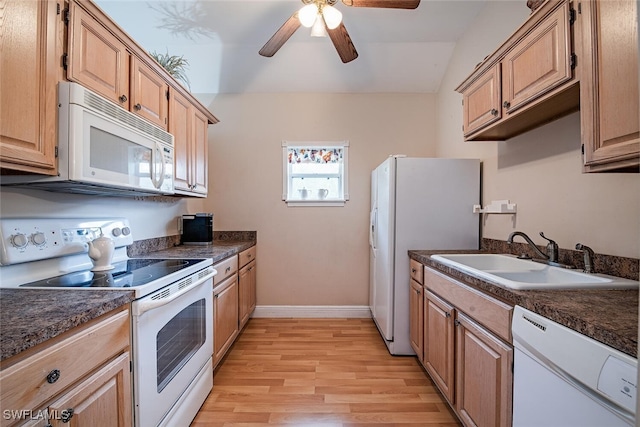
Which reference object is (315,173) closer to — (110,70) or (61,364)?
(110,70)

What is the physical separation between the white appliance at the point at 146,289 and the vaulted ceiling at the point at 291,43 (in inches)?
76.2

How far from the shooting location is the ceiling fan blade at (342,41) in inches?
75.9

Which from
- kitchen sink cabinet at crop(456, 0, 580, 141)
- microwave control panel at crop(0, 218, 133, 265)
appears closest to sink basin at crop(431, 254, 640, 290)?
kitchen sink cabinet at crop(456, 0, 580, 141)

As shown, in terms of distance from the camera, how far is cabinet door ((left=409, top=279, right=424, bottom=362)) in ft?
6.79

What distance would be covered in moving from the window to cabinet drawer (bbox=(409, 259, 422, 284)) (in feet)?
3.99

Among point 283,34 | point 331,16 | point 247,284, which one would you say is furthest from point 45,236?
point 331,16

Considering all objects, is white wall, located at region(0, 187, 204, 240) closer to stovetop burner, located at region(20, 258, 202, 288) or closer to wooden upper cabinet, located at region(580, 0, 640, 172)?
stovetop burner, located at region(20, 258, 202, 288)

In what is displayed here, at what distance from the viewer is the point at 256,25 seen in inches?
103

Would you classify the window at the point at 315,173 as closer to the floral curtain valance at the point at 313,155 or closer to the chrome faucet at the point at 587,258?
the floral curtain valance at the point at 313,155

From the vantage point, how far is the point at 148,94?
1.77m

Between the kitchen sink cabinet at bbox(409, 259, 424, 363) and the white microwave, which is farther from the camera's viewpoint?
the kitchen sink cabinet at bbox(409, 259, 424, 363)

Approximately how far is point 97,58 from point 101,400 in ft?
4.82

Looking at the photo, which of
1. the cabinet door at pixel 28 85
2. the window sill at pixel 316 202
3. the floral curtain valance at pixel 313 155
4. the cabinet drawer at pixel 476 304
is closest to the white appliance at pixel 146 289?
the cabinet door at pixel 28 85

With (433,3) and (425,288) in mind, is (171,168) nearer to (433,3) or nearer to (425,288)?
(425,288)
